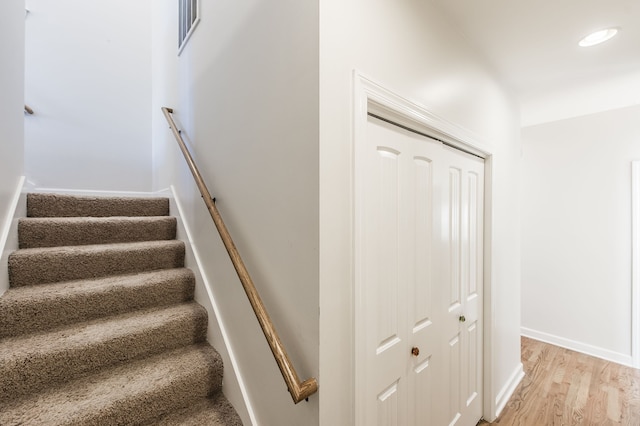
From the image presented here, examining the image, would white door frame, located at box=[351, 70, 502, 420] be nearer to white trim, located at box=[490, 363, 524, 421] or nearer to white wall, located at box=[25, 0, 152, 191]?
white trim, located at box=[490, 363, 524, 421]

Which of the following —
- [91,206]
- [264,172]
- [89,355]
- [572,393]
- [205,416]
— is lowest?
[572,393]

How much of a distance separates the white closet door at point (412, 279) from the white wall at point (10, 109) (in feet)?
6.22

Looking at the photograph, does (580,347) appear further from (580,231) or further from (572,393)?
(580,231)

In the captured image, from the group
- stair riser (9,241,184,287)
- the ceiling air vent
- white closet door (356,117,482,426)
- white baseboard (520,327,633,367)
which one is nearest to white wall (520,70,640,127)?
white closet door (356,117,482,426)

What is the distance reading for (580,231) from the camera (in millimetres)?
2961

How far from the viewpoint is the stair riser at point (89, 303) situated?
1329 millimetres

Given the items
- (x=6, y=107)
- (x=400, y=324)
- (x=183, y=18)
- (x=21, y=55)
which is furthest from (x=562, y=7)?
(x=21, y=55)

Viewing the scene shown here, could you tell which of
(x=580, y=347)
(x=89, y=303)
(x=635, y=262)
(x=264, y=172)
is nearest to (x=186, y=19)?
(x=264, y=172)

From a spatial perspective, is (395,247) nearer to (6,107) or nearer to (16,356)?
(16,356)

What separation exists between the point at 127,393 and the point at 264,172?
114 cm

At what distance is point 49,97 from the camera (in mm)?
2693

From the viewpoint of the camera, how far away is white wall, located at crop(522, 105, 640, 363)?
8.93ft

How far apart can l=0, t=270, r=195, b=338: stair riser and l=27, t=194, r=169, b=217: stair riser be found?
901 mm

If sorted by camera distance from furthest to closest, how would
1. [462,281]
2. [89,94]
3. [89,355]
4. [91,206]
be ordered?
[89,94] < [91,206] < [462,281] < [89,355]
